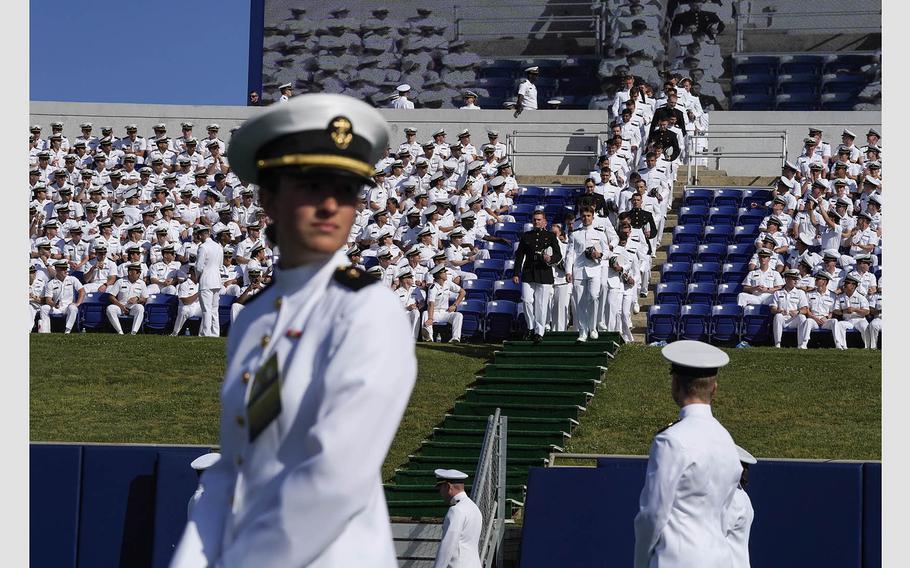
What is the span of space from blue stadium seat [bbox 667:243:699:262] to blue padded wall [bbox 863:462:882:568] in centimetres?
1056

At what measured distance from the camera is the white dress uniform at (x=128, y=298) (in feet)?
70.9

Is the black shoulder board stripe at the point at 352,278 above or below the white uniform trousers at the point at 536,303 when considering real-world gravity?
above

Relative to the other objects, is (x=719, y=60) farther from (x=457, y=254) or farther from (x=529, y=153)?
(x=457, y=254)

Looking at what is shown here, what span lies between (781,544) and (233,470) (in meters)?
9.01

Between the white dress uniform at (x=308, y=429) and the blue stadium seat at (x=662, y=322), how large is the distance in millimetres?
17606

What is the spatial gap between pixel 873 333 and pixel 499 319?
482 centimetres

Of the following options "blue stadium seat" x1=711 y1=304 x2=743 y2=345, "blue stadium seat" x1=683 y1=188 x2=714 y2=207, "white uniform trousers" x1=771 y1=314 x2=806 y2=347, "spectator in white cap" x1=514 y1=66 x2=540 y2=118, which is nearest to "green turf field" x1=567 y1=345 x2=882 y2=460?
"white uniform trousers" x1=771 y1=314 x2=806 y2=347

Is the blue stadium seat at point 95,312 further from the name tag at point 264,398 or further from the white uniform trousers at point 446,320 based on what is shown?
the name tag at point 264,398

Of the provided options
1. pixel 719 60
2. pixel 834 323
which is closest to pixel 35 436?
pixel 834 323

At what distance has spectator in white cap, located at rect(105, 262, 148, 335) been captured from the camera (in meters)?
21.6

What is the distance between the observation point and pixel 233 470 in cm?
303

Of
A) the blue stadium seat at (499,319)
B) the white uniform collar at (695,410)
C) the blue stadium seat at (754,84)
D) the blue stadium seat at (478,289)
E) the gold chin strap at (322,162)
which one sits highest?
the blue stadium seat at (754,84)

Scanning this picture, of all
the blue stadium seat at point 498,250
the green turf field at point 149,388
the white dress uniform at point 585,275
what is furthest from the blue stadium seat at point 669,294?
the green turf field at point 149,388

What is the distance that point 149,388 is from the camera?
1795 centimetres
